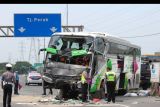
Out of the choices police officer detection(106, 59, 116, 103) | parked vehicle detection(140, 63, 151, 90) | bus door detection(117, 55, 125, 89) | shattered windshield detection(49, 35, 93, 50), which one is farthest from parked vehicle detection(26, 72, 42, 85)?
police officer detection(106, 59, 116, 103)

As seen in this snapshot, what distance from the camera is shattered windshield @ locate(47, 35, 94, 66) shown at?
1077 inches

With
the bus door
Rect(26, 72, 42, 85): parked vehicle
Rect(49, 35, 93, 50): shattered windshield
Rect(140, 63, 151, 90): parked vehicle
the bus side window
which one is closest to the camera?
Rect(49, 35, 93, 50): shattered windshield

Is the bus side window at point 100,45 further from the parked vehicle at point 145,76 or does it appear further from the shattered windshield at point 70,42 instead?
the parked vehicle at point 145,76

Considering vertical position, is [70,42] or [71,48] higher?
[70,42]

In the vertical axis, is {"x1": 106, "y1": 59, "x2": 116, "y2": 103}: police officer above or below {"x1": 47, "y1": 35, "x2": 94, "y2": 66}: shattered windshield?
below

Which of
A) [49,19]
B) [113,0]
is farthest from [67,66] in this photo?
[49,19]

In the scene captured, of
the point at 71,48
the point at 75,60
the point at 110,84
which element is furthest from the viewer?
the point at 71,48

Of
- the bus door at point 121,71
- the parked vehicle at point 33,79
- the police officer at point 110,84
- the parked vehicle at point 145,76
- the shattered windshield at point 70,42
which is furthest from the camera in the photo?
the parked vehicle at point 33,79

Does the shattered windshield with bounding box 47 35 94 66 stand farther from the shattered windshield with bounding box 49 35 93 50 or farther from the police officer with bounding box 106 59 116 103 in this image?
the police officer with bounding box 106 59 116 103

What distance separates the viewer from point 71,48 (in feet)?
91.8

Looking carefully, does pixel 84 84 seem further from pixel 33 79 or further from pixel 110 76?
pixel 33 79

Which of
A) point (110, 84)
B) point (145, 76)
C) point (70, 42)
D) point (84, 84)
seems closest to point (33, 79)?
point (145, 76)

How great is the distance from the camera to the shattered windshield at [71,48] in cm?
2736

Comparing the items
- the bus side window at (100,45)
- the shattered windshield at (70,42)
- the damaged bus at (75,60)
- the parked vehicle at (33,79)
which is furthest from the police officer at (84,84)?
the parked vehicle at (33,79)
